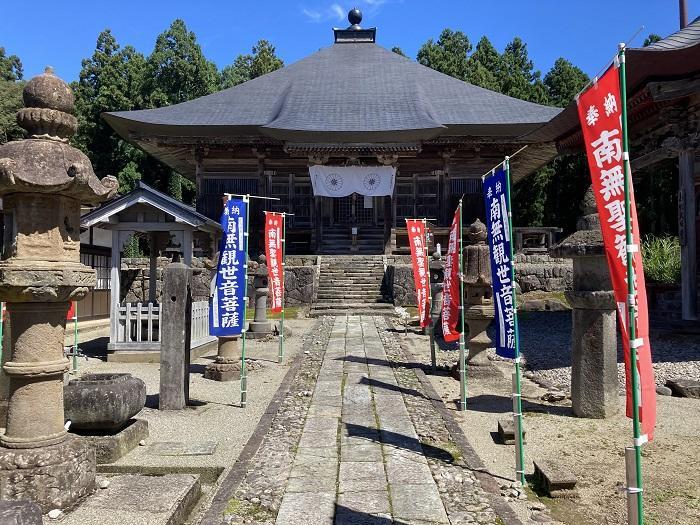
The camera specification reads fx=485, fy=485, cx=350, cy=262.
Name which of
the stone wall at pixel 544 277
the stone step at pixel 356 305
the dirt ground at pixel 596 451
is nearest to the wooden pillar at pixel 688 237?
the dirt ground at pixel 596 451

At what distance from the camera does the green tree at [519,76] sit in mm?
28609

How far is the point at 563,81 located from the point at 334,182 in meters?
19.9

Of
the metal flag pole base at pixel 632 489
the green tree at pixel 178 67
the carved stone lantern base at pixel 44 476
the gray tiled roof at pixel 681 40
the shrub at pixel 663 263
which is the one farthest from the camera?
the green tree at pixel 178 67

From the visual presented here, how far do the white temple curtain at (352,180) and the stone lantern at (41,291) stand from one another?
14.9m

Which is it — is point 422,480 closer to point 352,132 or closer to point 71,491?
point 71,491

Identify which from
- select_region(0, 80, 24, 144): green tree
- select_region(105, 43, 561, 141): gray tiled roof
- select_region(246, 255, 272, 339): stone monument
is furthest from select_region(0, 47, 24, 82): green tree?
select_region(246, 255, 272, 339): stone monument

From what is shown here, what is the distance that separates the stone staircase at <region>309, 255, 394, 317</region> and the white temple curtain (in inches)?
97.3

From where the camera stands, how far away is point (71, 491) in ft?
10.4

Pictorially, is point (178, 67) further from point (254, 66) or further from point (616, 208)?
point (616, 208)

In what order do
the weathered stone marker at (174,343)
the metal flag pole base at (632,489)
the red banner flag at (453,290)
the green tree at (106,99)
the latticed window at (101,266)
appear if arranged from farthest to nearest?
the green tree at (106,99), the latticed window at (101,266), the red banner flag at (453,290), the weathered stone marker at (174,343), the metal flag pole base at (632,489)

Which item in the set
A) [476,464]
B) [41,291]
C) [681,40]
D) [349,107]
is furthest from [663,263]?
[41,291]

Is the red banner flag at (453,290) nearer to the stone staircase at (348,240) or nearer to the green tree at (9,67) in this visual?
the stone staircase at (348,240)

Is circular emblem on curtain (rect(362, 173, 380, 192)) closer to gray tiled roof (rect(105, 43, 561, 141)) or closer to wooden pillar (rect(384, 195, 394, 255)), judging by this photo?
wooden pillar (rect(384, 195, 394, 255))

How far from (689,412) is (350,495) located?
434 cm
